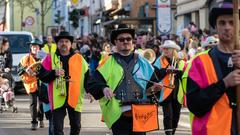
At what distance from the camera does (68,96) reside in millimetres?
9234

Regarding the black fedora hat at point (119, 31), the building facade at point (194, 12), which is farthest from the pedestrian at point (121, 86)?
the building facade at point (194, 12)

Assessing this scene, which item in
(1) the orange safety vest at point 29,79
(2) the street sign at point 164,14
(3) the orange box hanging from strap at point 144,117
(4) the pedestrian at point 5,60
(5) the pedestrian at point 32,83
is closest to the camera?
(3) the orange box hanging from strap at point 144,117

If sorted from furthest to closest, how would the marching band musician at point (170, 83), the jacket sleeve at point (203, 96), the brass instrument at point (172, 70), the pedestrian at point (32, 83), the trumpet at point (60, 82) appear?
the pedestrian at point (32, 83)
the marching band musician at point (170, 83)
the brass instrument at point (172, 70)
the trumpet at point (60, 82)
the jacket sleeve at point (203, 96)

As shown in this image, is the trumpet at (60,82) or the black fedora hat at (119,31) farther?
the trumpet at (60,82)

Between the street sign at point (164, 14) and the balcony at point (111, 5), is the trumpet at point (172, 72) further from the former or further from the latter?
the balcony at point (111, 5)

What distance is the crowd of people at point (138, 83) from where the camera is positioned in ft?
15.3

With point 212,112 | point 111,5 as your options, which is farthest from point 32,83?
point 111,5

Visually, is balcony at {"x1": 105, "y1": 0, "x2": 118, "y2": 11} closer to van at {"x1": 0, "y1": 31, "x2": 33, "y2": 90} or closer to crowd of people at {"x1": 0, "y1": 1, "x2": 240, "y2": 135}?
van at {"x1": 0, "y1": 31, "x2": 33, "y2": 90}

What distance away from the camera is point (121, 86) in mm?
6992

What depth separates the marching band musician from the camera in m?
10.4

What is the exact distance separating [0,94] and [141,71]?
9875mm

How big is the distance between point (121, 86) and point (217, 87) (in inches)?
98.6

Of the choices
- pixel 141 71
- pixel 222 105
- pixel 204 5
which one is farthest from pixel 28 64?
pixel 204 5

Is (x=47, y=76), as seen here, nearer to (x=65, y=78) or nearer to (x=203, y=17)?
(x=65, y=78)
